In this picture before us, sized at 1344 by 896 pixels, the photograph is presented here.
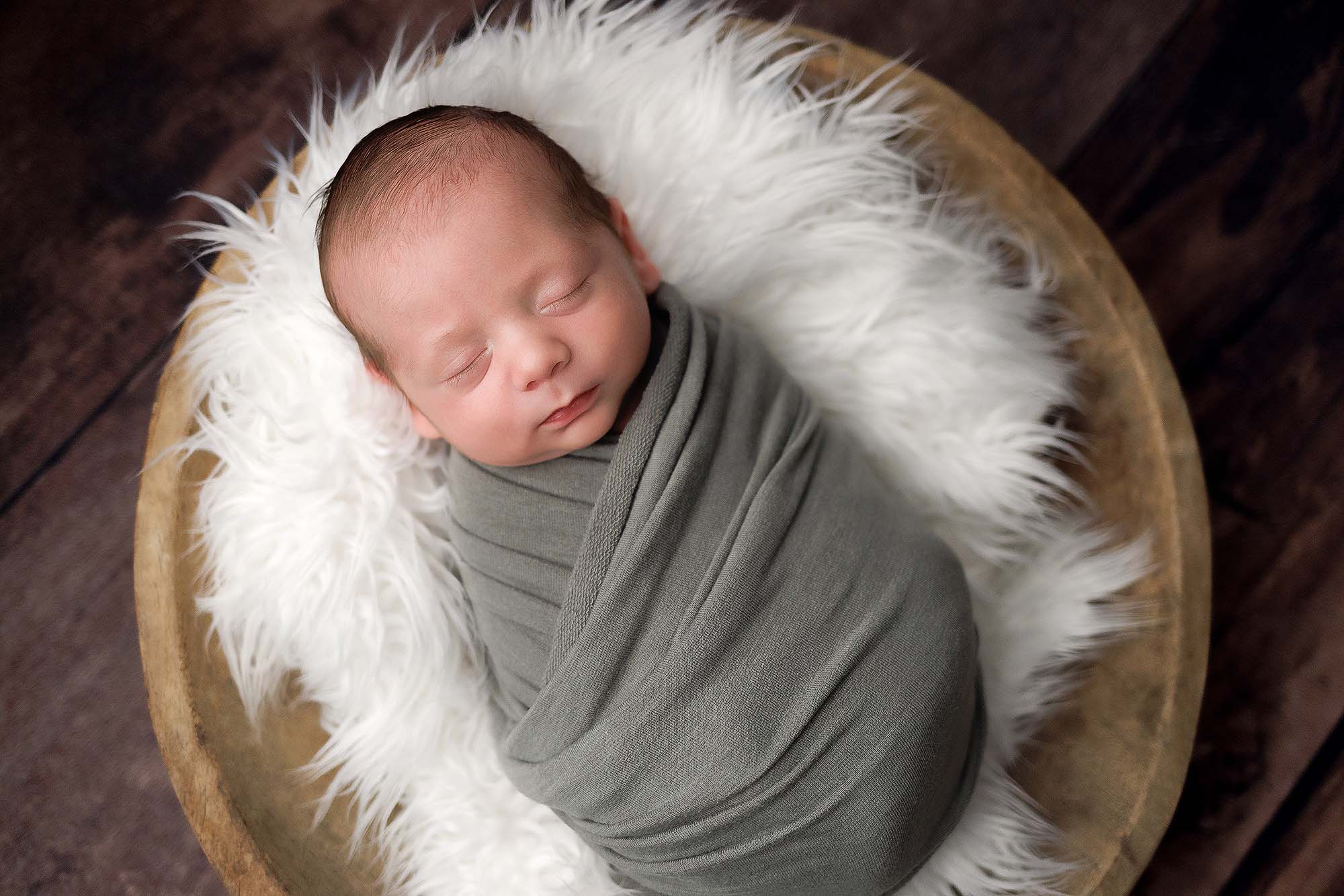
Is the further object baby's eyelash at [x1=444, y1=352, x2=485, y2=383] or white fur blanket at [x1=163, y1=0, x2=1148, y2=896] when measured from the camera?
white fur blanket at [x1=163, y1=0, x2=1148, y2=896]

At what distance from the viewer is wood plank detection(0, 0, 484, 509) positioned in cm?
146

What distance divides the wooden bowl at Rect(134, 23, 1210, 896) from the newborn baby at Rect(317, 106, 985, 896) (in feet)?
0.59

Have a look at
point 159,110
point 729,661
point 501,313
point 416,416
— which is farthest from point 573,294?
point 159,110

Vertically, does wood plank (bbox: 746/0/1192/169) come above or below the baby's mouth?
above

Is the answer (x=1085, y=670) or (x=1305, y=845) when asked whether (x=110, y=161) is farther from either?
(x=1305, y=845)

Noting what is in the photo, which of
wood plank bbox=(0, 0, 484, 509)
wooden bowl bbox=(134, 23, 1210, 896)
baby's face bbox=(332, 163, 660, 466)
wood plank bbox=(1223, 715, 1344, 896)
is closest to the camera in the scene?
baby's face bbox=(332, 163, 660, 466)

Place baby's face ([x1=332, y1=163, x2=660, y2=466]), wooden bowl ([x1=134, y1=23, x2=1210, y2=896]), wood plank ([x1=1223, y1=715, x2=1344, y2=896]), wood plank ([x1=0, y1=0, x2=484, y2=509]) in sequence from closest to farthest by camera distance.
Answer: baby's face ([x1=332, y1=163, x2=660, y2=466]) < wooden bowl ([x1=134, y1=23, x2=1210, y2=896]) < wood plank ([x1=1223, y1=715, x2=1344, y2=896]) < wood plank ([x1=0, y1=0, x2=484, y2=509])

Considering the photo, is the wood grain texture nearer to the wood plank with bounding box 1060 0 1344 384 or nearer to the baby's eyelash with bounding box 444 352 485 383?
the wood plank with bounding box 1060 0 1344 384

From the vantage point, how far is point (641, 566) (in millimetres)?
974

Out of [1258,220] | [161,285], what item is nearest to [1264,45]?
[1258,220]

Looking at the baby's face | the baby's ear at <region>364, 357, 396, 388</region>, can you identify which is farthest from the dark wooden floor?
the baby's face

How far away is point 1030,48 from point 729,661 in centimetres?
119

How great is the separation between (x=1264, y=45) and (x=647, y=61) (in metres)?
1.07

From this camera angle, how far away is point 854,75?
4.00 ft
